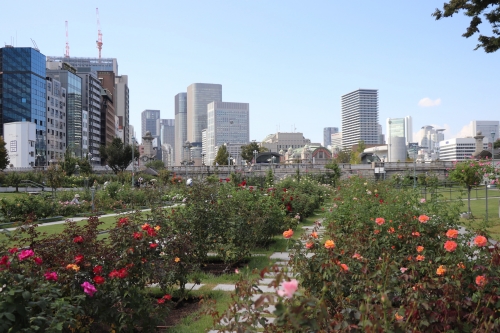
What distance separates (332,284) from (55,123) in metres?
99.7

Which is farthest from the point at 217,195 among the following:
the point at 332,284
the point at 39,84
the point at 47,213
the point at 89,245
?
the point at 39,84

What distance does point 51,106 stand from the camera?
92.1 meters

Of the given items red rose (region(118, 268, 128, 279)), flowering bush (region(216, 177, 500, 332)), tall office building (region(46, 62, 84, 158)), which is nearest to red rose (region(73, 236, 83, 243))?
red rose (region(118, 268, 128, 279))

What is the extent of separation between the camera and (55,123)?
93.8 metres

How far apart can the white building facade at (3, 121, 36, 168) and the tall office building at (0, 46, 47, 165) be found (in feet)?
27.3

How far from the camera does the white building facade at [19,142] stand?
237ft

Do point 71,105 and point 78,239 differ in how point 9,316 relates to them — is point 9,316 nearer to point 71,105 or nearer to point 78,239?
point 78,239

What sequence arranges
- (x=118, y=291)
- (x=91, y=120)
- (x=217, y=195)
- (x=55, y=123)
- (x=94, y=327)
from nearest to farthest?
(x=118, y=291) → (x=94, y=327) → (x=217, y=195) → (x=55, y=123) → (x=91, y=120)

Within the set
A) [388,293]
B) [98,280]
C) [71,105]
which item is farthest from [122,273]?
[71,105]

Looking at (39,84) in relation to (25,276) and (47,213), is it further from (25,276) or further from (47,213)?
(25,276)

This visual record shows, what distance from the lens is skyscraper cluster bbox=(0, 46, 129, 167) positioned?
3273 inches

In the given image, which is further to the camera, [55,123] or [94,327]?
[55,123]

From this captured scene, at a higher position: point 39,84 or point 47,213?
point 39,84

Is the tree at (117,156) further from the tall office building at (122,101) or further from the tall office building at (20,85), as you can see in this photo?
the tall office building at (122,101)
